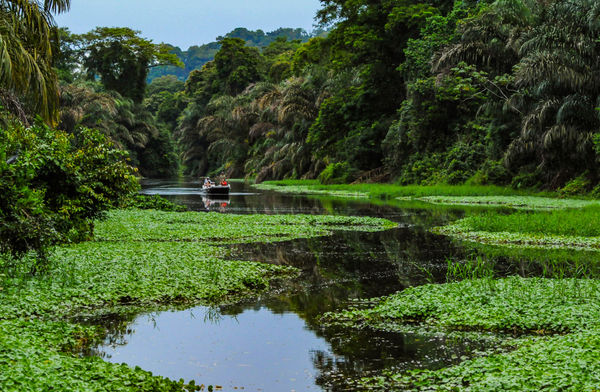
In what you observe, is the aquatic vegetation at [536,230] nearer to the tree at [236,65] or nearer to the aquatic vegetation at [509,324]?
the aquatic vegetation at [509,324]

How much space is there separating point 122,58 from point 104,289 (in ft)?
247

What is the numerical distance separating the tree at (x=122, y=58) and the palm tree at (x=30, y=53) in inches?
2648

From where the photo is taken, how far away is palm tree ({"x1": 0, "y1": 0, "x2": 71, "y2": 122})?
43.4ft

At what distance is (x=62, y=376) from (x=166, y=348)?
2.46m

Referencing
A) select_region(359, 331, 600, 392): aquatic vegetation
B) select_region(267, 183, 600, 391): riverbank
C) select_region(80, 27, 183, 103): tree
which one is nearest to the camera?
select_region(359, 331, 600, 392): aquatic vegetation

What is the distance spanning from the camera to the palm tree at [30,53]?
13.2 m

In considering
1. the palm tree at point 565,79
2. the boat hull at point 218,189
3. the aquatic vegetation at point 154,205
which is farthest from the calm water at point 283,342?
the boat hull at point 218,189

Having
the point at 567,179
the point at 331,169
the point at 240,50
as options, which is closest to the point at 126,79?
the point at 240,50

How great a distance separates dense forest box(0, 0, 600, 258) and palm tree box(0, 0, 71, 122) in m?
0.05

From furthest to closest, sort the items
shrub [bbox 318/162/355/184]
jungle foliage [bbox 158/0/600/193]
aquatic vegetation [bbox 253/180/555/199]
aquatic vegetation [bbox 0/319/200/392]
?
shrub [bbox 318/162/355/184] < aquatic vegetation [bbox 253/180/555/199] < jungle foliage [bbox 158/0/600/193] < aquatic vegetation [bbox 0/319/200/392]

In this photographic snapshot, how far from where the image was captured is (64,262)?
12.3m

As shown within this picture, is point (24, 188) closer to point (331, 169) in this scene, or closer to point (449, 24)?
point (449, 24)

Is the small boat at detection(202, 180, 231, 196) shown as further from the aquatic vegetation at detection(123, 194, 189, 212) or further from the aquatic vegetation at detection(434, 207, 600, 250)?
the aquatic vegetation at detection(434, 207, 600, 250)

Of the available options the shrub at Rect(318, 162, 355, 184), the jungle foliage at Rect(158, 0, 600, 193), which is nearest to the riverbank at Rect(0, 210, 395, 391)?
the jungle foliage at Rect(158, 0, 600, 193)
